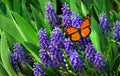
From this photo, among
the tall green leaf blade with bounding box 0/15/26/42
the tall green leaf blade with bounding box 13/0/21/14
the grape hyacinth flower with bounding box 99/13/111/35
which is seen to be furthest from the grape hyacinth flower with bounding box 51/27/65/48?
the tall green leaf blade with bounding box 13/0/21/14

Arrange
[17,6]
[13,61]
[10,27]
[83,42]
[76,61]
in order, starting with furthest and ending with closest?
[17,6] → [10,27] → [13,61] → [83,42] → [76,61]

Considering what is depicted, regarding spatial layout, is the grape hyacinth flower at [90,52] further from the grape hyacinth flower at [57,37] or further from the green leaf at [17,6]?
the green leaf at [17,6]

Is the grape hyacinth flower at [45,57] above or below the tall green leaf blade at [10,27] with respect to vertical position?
below

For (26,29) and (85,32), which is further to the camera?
(26,29)

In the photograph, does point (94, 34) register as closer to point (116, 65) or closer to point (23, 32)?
point (116, 65)

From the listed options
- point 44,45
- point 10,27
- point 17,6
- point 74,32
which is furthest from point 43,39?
point 17,6

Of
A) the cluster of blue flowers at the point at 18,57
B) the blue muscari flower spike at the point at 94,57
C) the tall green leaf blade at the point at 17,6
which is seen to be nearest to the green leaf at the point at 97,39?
the blue muscari flower spike at the point at 94,57

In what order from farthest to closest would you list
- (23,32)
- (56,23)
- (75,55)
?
(23,32) → (56,23) → (75,55)

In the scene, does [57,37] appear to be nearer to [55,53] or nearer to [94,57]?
[55,53]

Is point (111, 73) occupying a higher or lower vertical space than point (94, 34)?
lower

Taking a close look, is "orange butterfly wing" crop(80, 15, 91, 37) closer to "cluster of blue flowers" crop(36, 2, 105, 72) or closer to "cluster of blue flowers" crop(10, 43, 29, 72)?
"cluster of blue flowers" crop(36, 2, 105, 72)

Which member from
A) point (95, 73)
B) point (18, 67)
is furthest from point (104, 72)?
point (18, 67)
